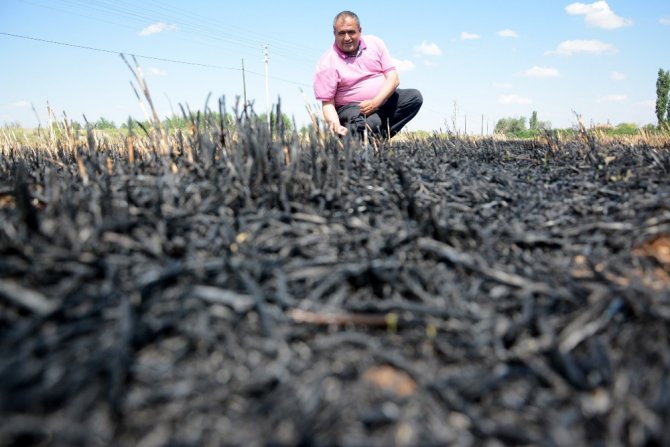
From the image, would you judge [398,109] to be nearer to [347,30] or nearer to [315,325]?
[347,30]

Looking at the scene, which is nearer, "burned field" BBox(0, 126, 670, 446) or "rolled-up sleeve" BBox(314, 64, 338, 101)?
"burned field" BBox(0, 126, 670, 446)

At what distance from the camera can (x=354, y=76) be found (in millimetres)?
4473

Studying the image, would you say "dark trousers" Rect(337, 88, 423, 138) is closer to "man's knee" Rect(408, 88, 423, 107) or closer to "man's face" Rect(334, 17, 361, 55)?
"man's knee" Rect(408, 88, 423, 107)

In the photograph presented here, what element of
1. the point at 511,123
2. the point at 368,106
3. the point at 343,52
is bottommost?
the point at 368,106

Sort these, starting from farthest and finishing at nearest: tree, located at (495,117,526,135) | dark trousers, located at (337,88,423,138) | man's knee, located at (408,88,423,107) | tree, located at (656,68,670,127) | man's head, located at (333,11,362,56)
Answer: tree, located at (495,117,526,135) → tree, located at (656,68,670,127) → man's knee, located at (408,88,423,107) → dark trousers, located at (337,88,423,138) → man's head, located at (333,11,362,56)

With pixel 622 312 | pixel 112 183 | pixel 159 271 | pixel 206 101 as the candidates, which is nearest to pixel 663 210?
pixel 622 312

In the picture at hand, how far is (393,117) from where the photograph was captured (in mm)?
5145

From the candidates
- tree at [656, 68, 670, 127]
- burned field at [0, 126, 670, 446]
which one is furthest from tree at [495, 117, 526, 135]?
burned field at [0, 126, 670, 446]

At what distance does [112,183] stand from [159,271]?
91cm

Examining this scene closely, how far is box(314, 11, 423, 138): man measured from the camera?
4.32m

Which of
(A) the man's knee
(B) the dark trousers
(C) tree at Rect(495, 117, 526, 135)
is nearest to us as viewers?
(B) the dark trousers

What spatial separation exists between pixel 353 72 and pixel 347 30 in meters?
0.40

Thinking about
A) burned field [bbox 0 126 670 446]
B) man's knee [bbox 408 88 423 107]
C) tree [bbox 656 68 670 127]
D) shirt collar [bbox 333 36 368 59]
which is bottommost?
burned field [bbox 0 126 670 446]

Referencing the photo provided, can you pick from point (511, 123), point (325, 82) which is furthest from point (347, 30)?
point (511, 123)
